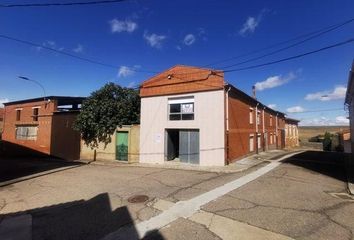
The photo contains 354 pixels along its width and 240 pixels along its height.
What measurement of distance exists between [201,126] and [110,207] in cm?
981

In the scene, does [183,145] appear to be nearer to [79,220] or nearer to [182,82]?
[182,82]

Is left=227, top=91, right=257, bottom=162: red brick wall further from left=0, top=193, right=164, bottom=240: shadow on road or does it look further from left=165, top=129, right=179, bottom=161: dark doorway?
left=0, top=193, right=164, bottom=240: shadow on road

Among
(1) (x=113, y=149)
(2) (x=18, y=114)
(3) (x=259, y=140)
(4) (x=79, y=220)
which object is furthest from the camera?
(2) (x=18, y=114)

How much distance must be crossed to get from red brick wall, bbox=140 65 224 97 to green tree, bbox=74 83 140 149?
2.53m

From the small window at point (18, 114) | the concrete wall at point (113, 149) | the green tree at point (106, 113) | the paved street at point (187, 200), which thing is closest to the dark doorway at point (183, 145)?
the concrete wall at point (113, 149)

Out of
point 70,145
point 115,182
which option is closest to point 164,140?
point 115,182

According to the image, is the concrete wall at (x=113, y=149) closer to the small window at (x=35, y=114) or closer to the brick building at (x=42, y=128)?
the brick building at (x=42, y=128)

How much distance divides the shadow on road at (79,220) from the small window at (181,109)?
9.67 meters

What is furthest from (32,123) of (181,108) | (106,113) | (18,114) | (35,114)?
(181,108)

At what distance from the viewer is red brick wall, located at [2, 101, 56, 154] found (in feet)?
84.2

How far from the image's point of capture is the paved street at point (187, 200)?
241 inches

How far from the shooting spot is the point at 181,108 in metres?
18.0

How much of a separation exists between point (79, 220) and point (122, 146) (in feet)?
42.6

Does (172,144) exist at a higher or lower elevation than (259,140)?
lower
